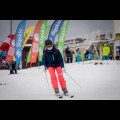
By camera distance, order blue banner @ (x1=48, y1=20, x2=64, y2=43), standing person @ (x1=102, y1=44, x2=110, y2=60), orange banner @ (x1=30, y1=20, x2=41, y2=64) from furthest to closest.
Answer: standing person @ (x1=102, y1=44, x2=110, y2=60) < orange banner @ (x1=30, y1=20, x2=41, y2=64) < blue banner @ (x1=48, y1=20, x2=64, y2=43)

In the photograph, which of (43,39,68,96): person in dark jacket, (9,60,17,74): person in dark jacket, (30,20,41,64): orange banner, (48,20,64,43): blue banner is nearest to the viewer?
(43,39,68,96): person in dark jacket

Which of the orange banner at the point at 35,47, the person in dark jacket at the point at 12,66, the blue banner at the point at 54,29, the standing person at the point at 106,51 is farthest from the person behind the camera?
the standing person at the point at 106,51

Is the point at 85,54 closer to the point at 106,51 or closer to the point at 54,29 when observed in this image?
the point at 106,51

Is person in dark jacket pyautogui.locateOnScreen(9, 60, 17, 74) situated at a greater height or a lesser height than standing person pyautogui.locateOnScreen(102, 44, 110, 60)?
lesser

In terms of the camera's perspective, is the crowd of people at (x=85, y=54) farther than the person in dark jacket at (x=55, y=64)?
Yes

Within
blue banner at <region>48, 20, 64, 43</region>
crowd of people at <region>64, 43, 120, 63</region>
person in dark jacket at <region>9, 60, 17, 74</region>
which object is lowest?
person in dark jacket at <region>9, 60, 17, 74</region>

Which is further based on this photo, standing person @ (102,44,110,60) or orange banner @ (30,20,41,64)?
standing person @ (102,44,110,60)

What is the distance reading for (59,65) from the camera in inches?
153

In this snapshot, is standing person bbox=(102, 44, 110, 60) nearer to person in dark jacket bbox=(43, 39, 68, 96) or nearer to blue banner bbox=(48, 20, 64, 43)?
blue banner bbox=(48, 20, 64, 43)

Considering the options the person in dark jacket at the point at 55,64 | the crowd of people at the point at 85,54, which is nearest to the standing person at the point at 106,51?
the crowd of people at the point at 85,54

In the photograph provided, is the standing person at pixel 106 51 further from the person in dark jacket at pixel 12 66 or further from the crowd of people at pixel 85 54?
the person in dark jacket at pixel 12 66

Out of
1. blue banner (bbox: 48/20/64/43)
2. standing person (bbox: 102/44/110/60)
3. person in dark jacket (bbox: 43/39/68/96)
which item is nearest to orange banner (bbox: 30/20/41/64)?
blue banner (bbox: 48/20/64/43)

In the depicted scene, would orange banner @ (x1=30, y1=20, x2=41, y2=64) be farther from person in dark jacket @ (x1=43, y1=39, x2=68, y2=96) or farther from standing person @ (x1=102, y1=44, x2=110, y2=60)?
person in dark jacket @ (x1=43, y1=39, x2=68, y2=96)
